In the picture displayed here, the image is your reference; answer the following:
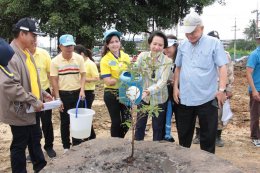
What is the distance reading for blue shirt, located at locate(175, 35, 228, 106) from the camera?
3.35 metres

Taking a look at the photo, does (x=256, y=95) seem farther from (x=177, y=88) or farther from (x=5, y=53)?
(x=5, y=53)

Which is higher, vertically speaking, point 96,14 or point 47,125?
point 96,14

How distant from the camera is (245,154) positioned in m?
4.89

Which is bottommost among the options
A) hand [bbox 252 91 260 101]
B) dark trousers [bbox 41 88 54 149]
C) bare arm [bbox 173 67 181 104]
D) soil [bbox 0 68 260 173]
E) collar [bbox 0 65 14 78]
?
soil [bbox 0 68 260 173]

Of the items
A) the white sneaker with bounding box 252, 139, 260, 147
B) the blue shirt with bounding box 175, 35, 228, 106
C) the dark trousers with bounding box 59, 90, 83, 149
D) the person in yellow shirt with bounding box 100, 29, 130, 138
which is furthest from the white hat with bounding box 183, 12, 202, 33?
the white sneaker with bounding box 252, 139, 260, 147

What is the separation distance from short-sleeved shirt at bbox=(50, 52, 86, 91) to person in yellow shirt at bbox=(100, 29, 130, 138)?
57cm

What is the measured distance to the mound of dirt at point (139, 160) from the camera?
2586 millimetres

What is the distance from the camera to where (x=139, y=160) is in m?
2.82

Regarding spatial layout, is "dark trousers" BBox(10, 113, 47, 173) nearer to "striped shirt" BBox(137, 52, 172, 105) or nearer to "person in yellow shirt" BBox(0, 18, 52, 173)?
"person in yellow shirt" BBox(0, 18, 52, 173)

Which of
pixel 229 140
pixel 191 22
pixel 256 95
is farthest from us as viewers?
pixel 229 140

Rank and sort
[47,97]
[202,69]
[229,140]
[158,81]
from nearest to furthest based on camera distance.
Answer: [202,69] → [158,81] → [47,97] → [229,140]

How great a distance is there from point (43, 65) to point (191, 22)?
224 cm

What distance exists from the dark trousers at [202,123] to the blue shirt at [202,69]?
0.30 feet

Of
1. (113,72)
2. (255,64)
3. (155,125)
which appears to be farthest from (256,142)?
(113,72)
